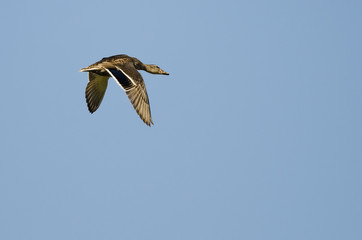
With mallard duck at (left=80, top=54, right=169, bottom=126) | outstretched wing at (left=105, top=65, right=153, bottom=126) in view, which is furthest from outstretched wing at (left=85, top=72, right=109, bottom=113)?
outstretched wing at (left=105, top=65, right=153, bottom=126)

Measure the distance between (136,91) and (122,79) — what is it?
2.75 feet

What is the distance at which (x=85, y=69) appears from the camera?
24.3 meters

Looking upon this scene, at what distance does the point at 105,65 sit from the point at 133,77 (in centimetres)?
217

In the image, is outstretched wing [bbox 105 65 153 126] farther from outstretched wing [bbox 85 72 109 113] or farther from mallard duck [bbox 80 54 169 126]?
outstretched wing [bbox 85 72 109 113]

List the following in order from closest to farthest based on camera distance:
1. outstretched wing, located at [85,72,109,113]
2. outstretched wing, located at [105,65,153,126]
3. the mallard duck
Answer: outstretched wing, located at [105,65,153,126]
the mallard duck
outstretched wing, located at [85,72,109,113]

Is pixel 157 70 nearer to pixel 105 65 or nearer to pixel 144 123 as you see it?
pixel 105 65

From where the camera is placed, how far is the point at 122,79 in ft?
72.6

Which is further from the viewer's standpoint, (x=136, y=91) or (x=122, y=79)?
(x=122, y=79)

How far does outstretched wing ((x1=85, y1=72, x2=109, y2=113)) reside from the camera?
26625 millimetres

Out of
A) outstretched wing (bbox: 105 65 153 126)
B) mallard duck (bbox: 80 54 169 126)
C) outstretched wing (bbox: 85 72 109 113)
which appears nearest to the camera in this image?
outstretched wing (bbox: 105 65 153 126)

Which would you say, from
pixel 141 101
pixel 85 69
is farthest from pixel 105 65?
pixel 141 101

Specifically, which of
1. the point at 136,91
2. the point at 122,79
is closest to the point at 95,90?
the point at 122,79

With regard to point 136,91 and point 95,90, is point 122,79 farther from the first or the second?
point 95,90

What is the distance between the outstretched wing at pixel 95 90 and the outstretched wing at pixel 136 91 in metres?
4.23
